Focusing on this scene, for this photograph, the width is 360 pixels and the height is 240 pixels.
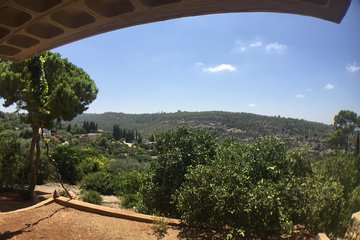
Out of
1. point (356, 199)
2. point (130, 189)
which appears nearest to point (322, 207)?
point (356, 199)

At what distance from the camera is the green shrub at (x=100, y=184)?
59.5ft

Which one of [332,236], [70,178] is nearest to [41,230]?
[332,236]

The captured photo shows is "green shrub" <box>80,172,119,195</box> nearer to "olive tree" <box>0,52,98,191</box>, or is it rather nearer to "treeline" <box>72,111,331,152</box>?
"olive tree" <box>0,52,98,191</box>

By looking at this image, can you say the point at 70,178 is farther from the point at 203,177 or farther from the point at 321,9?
the point at 321,9

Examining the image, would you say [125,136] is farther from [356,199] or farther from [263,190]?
[356,199]

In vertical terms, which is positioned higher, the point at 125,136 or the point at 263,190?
the point at 125,136

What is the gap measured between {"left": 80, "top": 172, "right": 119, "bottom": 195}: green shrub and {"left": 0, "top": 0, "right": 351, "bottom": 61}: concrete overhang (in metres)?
13.8

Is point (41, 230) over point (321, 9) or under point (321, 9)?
under

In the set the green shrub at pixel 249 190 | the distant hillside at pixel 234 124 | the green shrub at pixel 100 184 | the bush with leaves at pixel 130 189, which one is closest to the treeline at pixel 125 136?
the distant hillside at pixel 234 124

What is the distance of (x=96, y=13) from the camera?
3947 mm

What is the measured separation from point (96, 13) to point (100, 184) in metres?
15.5

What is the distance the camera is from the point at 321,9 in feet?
9.07

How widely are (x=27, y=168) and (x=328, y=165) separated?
13.5 metres

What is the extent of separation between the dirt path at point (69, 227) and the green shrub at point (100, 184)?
969 cm
